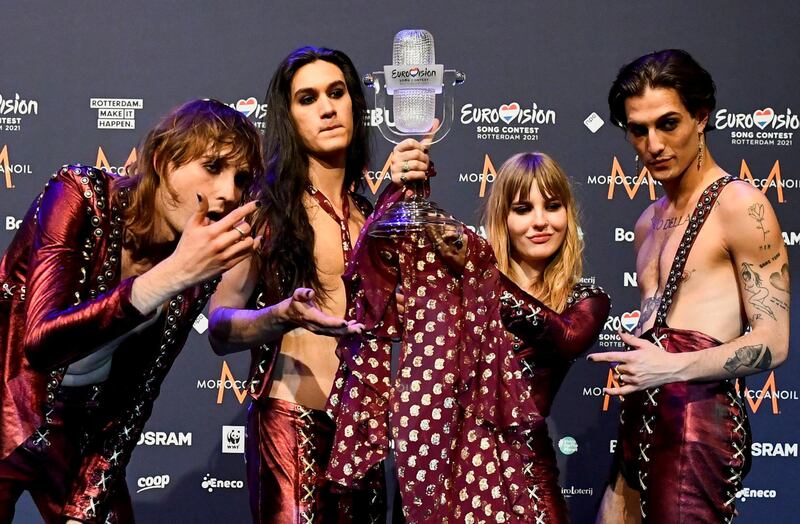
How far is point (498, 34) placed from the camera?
4.60m

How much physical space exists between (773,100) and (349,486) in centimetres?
323

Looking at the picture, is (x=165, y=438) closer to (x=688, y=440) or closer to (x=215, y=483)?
(x=215, y=483)

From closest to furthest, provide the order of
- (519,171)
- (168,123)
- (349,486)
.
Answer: (349,486) < (168,123) < (519,171)

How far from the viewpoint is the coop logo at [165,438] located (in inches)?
179

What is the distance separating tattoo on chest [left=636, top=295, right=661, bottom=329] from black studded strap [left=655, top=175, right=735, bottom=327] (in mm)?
55

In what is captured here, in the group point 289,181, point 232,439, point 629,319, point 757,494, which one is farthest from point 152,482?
point 757,494

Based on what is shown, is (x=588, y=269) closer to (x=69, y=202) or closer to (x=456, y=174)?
(x=456, y=174)

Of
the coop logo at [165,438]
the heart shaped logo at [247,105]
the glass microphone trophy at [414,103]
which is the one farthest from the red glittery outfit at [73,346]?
the heart shaped logo at [247,105]

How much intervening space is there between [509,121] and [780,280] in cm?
195

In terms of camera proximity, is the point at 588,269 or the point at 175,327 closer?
the point at 175,327

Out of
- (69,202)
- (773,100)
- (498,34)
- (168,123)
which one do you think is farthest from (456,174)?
(69,202)

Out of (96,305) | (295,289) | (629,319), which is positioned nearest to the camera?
(96,305)

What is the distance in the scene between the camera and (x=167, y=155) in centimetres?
268

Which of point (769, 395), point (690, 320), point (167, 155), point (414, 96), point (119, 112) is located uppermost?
point (119, 112)
